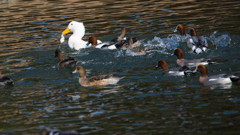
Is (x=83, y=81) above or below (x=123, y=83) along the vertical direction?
above

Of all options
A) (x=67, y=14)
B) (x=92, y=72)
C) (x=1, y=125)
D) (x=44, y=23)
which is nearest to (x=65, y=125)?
(x=1, y=125)

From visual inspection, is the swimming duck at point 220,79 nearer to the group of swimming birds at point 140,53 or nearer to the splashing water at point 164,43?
the group of swimming birds at point 140,53

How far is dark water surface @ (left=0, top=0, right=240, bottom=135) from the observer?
700 centimetres

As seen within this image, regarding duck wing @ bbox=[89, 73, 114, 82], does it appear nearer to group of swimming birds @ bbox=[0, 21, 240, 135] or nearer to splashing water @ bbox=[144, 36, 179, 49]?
group of swimming birds @ bbox=[0, 21, 240, 135]

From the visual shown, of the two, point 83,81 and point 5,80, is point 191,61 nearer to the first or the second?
point 83,81

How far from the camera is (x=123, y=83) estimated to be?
9.64 metres

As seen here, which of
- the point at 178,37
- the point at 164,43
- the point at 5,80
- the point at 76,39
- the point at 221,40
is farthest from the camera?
the point at 76,39

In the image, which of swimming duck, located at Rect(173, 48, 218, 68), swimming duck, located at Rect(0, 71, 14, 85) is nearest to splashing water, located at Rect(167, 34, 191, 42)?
swimming duck, located at Rect(173, 48, 218, 68)

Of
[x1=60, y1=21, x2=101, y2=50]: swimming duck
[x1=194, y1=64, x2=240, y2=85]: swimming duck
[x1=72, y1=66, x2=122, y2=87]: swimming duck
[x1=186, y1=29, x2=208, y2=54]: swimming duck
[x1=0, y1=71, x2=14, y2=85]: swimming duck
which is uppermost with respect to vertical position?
[x1=60, y1=21, x2=101, y2=50]: swimming duck

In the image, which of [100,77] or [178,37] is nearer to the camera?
[100,77]

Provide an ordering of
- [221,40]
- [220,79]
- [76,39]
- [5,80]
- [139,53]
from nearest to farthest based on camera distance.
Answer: [220,79] → [5,80] → [139,53] → [221,40] → [76,39]

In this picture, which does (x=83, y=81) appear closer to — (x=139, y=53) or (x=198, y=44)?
(x=139, y=53)

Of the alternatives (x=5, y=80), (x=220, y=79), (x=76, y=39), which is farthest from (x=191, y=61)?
(x=76, y=39)

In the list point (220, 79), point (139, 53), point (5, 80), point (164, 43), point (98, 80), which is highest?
point (164, 43)
